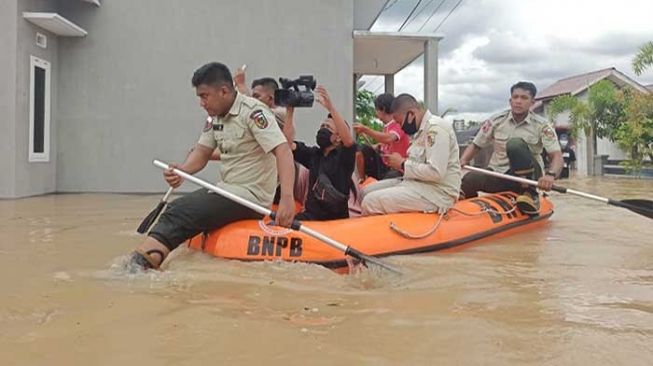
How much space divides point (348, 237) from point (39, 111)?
24.1ft

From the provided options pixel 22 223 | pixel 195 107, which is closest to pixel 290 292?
pixel 22 223

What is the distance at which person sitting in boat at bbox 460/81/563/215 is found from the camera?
5.79m

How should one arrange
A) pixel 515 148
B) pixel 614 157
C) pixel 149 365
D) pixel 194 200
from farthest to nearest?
pixel 614 157 → pixel 515 148 → pixel 194 200 → pixel 149 365

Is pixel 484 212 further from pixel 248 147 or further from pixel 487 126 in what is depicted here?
pixel 248 147

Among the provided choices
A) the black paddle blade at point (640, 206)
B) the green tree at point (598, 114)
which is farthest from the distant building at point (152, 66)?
the green tree at point (598, 114)

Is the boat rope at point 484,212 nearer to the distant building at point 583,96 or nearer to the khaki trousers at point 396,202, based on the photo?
the khaki trousers at point 396,202

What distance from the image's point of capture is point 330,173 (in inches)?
177

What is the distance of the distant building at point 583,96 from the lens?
72.3ft

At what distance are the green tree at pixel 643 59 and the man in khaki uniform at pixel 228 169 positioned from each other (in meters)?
15.9

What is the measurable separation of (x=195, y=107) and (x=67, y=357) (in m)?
8.76

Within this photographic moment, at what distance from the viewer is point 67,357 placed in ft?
7.22

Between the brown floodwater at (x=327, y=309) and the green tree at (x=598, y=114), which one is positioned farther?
the green tree at (x=598, y=114)

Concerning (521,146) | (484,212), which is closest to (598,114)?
(521,146)

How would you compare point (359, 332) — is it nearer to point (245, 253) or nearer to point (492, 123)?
point (245, 253)
